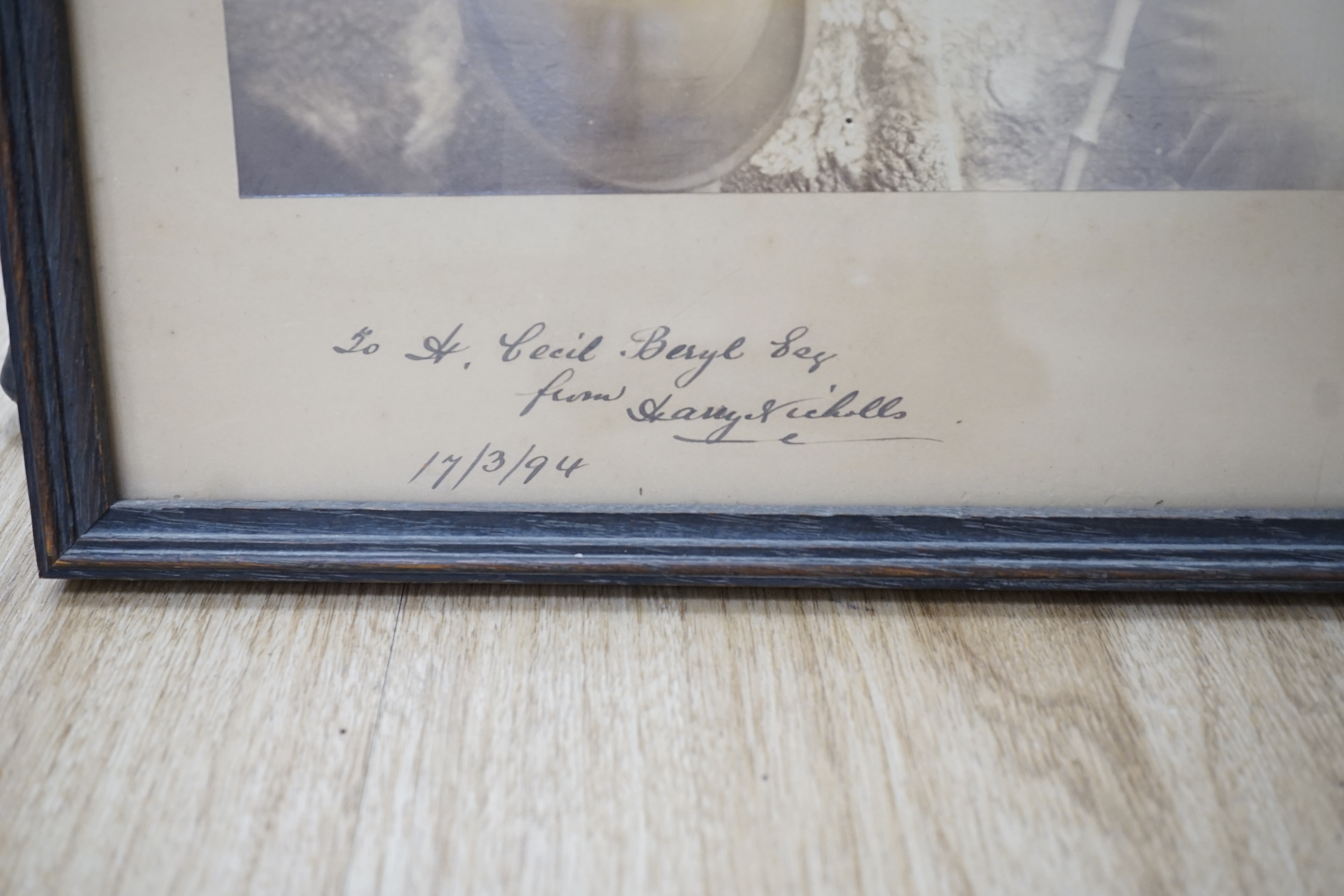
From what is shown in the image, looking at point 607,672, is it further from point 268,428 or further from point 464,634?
point 268,428

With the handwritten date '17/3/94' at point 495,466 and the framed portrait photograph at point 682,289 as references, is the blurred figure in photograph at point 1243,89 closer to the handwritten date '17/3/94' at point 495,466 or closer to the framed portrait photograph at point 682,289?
the framed portrait photograph at point 682,289

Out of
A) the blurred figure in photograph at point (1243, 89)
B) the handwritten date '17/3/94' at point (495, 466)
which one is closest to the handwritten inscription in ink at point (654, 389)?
the handwritten date '17/3/94' at point (495, 466)

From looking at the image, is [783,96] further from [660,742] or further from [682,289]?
[660,742]

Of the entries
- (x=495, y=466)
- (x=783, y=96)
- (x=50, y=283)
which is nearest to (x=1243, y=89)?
(x=783, y=96)

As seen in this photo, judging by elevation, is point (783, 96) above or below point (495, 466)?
above

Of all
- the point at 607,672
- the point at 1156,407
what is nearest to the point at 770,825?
the point at 607,672

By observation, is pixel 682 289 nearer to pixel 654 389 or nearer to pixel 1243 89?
pixel 654 389
